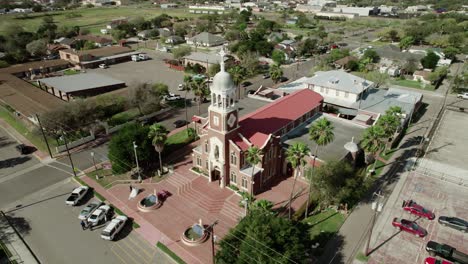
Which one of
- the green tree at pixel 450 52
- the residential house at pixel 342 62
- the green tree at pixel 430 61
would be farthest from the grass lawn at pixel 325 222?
the green tree at pixel 450 52

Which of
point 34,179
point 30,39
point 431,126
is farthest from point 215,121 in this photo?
point 30,39

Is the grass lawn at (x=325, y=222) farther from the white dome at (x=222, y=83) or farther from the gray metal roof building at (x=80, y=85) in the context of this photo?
the gray metal roof building at (x=80, y=85)

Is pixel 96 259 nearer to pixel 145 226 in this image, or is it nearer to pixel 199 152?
pixel 145 226

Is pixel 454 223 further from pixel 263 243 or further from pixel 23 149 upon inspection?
pixel 23 149

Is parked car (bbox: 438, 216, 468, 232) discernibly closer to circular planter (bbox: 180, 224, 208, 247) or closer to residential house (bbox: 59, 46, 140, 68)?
circular planter (bbox: 180, 224, 208, 247)

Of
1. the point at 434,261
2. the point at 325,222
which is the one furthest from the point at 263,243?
the point at 434,261
